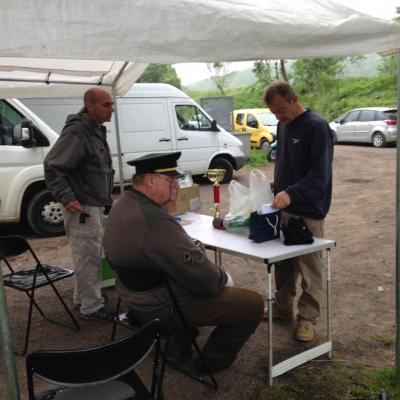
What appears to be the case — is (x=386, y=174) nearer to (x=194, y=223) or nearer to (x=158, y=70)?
(x=194, y=223)

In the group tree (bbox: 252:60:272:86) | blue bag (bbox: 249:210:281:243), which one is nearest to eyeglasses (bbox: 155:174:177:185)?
blue bag (bbox: 249:210:281:243)

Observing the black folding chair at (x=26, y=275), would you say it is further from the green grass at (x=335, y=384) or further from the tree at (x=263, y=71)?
the tree at (x=263, y=71)

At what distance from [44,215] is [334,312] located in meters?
4.64

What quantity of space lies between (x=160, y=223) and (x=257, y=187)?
42.4 inches

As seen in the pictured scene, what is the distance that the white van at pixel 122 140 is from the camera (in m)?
6.71

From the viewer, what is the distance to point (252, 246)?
3102 mm

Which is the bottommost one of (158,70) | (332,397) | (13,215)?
(332,397)

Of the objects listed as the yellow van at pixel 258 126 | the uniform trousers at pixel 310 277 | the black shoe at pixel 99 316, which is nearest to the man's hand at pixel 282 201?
the uniform trousers at pixel 310 277

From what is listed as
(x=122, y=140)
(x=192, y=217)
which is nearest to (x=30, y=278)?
(x=192, y=217)

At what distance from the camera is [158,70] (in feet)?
185

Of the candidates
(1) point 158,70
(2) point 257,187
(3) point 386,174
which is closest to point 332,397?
(2) point 257,187

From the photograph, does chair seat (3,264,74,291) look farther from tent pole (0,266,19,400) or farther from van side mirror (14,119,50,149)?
van side mirror (14,119,50,149)

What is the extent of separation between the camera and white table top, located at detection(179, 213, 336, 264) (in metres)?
2.90

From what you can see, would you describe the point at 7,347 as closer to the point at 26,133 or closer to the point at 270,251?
the point at 270,251
